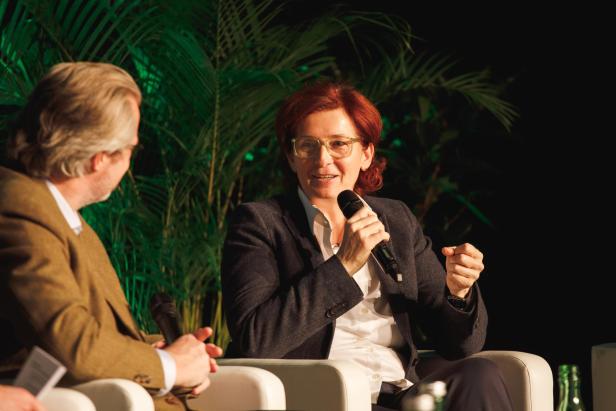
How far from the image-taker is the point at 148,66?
14.0 feet

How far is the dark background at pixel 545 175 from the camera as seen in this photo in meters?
5.23

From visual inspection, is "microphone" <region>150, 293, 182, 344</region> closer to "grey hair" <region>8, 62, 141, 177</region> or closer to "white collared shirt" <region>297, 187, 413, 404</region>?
"grey hair" <region>8, 62, 141, 177</region>

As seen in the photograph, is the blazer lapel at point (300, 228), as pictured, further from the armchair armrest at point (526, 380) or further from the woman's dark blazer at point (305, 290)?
the armchair armrest at point (526, 380)

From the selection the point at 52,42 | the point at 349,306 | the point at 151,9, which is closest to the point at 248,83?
Result: the point at 151,9

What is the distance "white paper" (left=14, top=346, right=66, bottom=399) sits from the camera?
193 centimetres

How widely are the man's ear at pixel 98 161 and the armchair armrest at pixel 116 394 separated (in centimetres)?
43

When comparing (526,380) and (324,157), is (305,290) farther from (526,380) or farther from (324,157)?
(526,380)

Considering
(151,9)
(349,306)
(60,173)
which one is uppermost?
(151,9)

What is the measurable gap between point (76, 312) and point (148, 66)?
7.46 ft

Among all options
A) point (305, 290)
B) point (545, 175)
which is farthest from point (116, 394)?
point (545, 175)

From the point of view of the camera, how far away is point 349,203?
3.04 meters

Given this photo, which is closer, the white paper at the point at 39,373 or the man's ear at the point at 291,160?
the white paper at the point at 39,373

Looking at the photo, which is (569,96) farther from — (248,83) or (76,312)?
(76,312)

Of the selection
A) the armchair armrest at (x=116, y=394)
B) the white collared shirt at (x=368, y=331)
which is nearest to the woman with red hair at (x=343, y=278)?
the white collared shirt at (x=368, y=331)
